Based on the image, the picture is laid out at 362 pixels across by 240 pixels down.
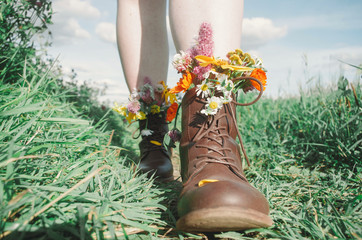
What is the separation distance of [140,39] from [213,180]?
42.8 inches

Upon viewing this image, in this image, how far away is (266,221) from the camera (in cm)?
74

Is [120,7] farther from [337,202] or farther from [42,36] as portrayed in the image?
[337,202]

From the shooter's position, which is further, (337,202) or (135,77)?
(135,77)

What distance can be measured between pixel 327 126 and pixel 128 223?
154 centimetres

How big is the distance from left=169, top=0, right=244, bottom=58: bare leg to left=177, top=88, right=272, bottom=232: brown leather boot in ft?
0.85

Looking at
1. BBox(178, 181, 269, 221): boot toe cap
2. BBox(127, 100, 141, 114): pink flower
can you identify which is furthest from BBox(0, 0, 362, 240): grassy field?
BBox(127, 100, 141, 114): pink flower

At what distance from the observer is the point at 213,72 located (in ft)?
3.21

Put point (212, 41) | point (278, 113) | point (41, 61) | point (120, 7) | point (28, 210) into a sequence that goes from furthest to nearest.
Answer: point (278, 113) < point (41, 61) < point (120, 7) < point (212, 41) < point (28, 210)

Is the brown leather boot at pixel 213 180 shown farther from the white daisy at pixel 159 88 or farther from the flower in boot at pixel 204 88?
the white daisy at pixel 159 88

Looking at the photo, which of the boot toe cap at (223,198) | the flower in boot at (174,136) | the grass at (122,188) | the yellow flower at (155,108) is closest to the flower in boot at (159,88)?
the yellow flower at (155,108)

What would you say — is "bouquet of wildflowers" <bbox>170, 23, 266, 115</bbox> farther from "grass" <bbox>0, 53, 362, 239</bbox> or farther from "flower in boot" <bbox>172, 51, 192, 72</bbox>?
"grass" <bbox>0, 53, 362, 239</bbox>

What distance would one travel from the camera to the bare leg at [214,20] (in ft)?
3.36

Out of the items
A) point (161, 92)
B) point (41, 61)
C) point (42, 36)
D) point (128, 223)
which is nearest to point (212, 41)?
point (161, 92)

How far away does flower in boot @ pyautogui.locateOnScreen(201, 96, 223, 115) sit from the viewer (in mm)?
991
